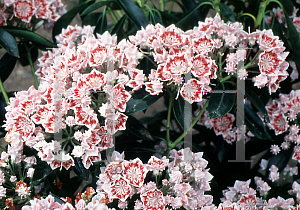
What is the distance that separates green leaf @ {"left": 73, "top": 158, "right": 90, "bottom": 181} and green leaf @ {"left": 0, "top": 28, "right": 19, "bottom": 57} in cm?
41

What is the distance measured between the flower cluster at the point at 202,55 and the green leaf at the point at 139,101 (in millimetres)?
61

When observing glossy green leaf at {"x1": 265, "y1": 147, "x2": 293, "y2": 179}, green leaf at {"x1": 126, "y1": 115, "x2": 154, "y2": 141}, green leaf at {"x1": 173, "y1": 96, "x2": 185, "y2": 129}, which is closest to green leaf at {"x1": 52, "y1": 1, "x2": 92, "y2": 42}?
green leaf at {"x1": 126, "y1": 115, "x2": 154, "y2": 141}

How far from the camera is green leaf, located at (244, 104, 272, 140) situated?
3.80 feet

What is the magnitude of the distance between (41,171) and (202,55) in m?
0.60

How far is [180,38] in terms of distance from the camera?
1.01 meters

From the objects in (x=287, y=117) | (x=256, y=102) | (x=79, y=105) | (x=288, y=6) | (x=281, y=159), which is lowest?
(x=281, y=159)

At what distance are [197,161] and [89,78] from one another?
1.36 ft

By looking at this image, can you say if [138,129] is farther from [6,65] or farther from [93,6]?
[6,65]

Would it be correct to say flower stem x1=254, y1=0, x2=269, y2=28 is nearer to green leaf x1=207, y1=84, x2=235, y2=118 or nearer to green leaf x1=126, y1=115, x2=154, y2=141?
green leaf x1=207, y1=84, x2=235, y2=118

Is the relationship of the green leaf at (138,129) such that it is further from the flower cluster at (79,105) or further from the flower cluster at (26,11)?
the flower cluster at (26,11)

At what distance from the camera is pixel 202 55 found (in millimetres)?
961

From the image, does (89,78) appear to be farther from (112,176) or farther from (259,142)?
(259,142)

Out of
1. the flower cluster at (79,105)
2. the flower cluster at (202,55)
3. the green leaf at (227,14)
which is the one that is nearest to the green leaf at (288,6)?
the green leaf at (227,14)

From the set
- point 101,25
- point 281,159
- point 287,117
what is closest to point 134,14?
point 101,25
